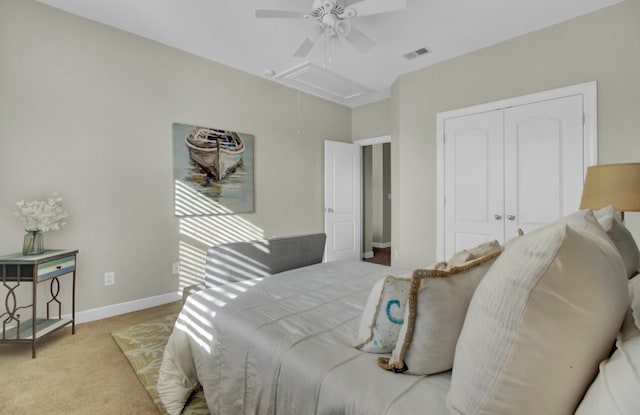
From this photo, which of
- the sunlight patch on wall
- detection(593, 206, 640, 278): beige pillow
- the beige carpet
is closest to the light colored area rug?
the beige carpet

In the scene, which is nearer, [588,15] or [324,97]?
[588,15]

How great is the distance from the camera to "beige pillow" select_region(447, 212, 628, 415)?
0.55 metres

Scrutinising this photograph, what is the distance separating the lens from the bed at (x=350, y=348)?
57cm

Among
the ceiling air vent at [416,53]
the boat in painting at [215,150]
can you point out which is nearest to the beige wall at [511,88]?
the ceiling air vent at [416,53]

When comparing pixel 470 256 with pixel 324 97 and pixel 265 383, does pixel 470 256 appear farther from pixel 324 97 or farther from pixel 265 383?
pixel 324 97

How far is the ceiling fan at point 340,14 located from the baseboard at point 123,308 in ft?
9.51

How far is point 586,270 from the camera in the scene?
558 millimetres

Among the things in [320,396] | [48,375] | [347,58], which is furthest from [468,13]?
[48,375]

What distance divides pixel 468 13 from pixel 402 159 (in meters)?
1.78

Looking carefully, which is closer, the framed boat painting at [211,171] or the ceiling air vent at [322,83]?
the framed boat painting at [211,171]

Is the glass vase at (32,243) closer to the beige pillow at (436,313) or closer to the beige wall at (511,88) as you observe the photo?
the beige pillow at (436,313)

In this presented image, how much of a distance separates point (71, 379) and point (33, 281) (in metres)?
0.79

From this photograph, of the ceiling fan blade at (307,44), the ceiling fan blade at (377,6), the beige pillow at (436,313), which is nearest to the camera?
the beige pillow at (436,313)

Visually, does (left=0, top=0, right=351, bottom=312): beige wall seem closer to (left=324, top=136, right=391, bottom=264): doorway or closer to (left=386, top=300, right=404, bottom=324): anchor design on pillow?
(left=324, top=136, right=391, bottom=264): doorway
